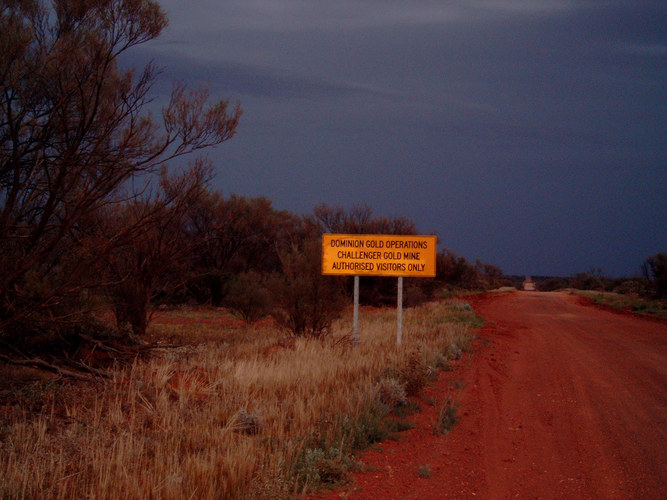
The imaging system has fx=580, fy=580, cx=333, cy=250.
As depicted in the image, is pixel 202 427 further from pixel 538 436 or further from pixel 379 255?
pixel 379 255

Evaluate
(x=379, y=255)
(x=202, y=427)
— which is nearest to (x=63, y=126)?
(x=202, y=427)

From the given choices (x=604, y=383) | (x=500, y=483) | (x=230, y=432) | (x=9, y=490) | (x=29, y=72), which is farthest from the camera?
(x=604, y=383)

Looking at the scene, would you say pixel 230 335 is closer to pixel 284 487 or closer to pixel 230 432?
pixel 230 432

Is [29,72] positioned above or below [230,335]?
above

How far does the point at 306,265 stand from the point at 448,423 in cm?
922

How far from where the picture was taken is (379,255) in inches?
554

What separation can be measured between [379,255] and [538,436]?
24.9ft

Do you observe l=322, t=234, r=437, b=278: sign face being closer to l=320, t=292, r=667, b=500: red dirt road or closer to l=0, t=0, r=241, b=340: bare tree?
l=320, t=292, r=667, b=500: red dirt road

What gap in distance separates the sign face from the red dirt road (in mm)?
2573

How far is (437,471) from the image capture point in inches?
224

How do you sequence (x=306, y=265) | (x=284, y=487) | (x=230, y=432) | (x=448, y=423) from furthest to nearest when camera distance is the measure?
(x=306, y=265)
(x=448, y=423)
(x=230, y=432)
(x=284, y=487)

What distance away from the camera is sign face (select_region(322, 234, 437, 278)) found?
13969mm

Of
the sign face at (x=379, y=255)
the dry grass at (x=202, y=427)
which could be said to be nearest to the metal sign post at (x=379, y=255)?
the sign face at (x=379, y=255)

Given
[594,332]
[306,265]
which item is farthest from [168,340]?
[594,332]
